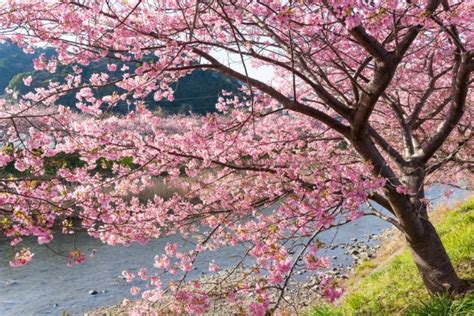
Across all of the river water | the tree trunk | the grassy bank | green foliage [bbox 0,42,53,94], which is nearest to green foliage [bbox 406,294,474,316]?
the grassy bank

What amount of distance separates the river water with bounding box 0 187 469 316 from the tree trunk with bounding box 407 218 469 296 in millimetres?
5785

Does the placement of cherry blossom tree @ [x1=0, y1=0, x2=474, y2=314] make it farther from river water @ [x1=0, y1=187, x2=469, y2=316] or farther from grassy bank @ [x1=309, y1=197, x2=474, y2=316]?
river water @ [x1=0, y1=187, x2=469, y2=316]

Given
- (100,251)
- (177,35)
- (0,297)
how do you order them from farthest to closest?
(100,251) < (0,297) < (177,35)

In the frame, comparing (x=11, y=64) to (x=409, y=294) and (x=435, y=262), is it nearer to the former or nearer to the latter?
(x=409, y=294)

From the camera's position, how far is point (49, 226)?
3.84 meters

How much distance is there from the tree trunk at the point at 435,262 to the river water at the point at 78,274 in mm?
5785

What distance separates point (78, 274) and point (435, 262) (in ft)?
43.1

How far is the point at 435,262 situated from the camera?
5172 millimetres

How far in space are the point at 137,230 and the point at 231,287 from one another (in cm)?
152

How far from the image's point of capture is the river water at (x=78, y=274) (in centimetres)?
1258

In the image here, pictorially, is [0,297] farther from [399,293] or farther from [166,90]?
[399,293]

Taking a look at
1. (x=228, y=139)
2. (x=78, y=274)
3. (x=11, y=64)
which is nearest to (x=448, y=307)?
(x=228, y=139)

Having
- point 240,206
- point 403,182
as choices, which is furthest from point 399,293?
point 240,206

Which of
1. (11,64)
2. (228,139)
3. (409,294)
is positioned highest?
(11,64)
